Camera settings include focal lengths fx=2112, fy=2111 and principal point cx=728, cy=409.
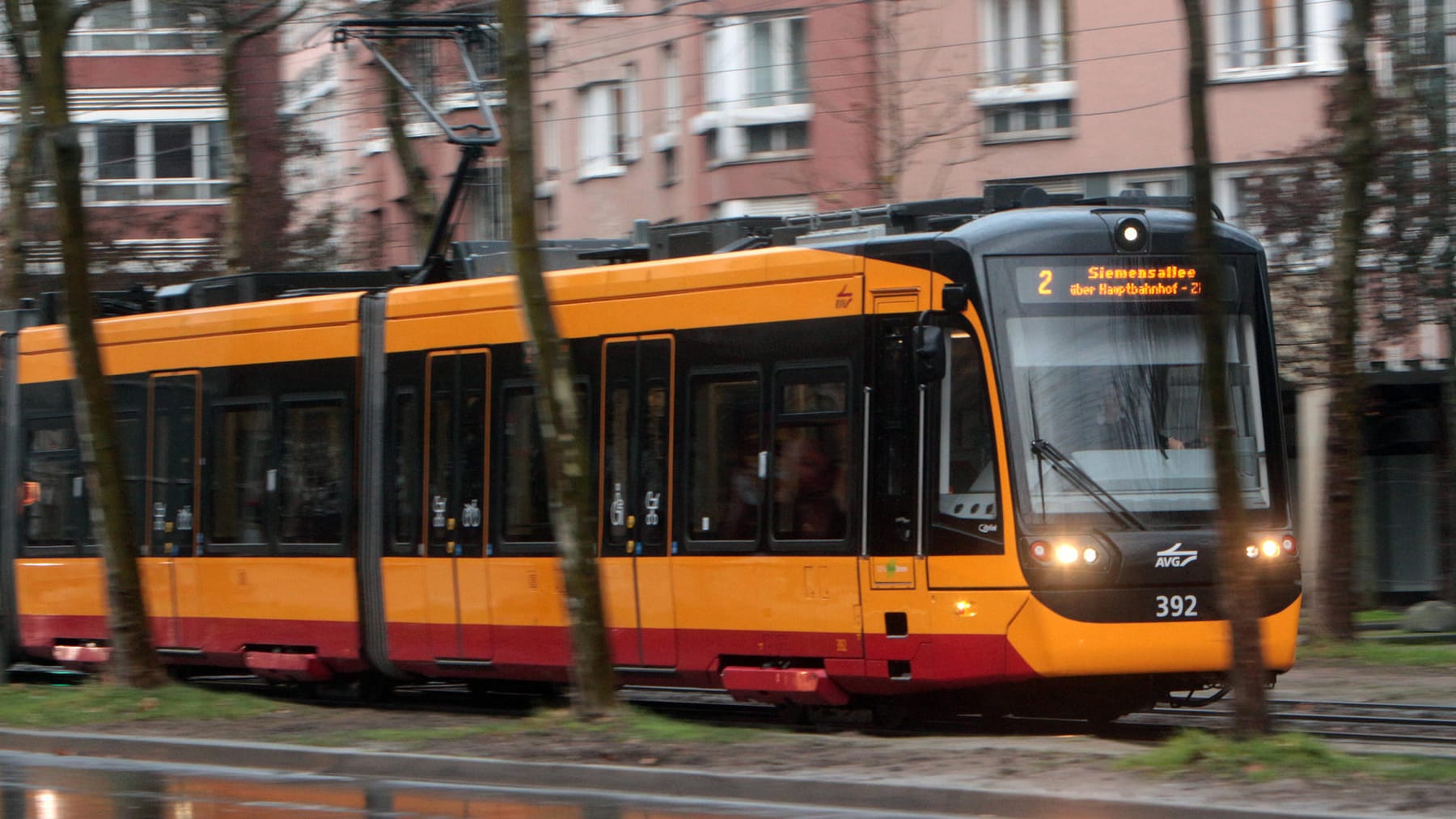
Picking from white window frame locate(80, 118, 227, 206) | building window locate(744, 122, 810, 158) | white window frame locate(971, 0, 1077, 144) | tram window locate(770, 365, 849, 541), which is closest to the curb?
tram window locate(770, 365, 849, 541)

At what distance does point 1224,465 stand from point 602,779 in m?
3.30

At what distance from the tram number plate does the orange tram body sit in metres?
0.02

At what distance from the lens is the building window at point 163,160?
1757 inches

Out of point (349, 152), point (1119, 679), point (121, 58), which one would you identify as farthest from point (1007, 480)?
point (349, 152)

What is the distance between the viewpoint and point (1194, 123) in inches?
382

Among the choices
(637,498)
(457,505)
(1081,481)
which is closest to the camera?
(1081,481)

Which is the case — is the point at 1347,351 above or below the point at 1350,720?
above

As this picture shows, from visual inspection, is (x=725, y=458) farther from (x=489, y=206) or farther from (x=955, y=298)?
(x=489, y=206)

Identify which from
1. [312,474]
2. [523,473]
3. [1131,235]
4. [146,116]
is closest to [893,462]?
[1131,235]

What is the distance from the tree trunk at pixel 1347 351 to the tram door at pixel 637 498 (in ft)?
22.1

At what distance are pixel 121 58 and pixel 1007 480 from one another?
3684 cm

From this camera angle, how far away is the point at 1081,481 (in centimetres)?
1162

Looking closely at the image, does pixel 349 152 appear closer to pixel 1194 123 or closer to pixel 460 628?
pixel 460 628

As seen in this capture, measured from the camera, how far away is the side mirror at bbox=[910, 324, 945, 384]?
11633mm
